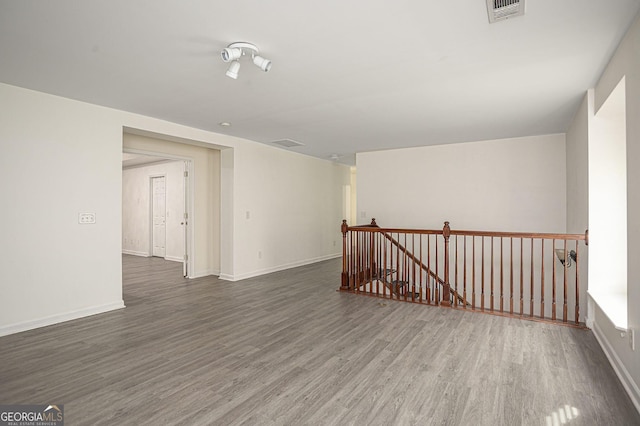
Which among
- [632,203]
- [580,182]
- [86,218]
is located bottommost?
[86,218]

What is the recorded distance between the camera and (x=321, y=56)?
8.70 ft

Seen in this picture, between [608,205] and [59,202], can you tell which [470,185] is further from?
[59,202]

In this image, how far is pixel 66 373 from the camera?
2553 millimetres

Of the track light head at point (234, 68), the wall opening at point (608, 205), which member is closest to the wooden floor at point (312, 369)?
the wall opening at point (608, 205)

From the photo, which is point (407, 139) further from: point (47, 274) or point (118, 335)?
point (47, 274)

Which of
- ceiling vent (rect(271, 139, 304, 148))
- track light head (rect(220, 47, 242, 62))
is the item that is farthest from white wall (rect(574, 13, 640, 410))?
ceiling vent (rect(271, 139, 304, 148))

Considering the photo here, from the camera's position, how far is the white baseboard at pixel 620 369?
2.12 meters

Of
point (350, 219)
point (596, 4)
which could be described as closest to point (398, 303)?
point (596, 4)

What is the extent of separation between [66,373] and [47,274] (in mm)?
1547

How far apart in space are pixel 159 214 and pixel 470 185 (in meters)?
7.50

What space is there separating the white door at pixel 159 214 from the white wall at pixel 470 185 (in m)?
5.12

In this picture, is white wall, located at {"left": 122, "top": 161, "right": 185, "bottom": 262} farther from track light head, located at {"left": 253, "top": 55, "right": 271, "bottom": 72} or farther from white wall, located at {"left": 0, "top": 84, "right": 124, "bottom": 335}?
track light head, located at {"left": 253, "top": 55, "right": 271, "bottom": 72}

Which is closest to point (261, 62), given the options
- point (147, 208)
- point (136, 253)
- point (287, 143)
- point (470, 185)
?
point (287, 143)

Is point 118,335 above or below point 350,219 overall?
below
